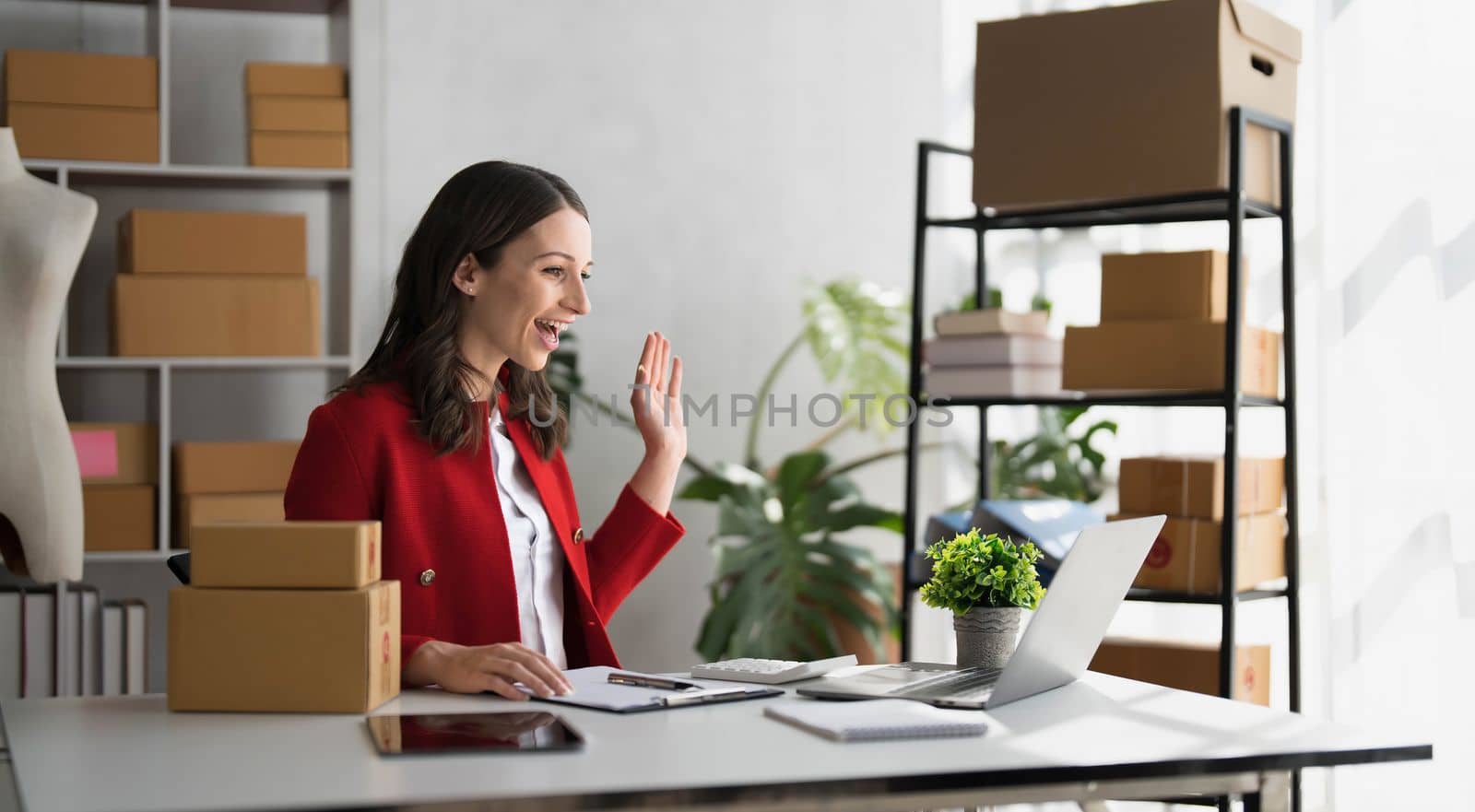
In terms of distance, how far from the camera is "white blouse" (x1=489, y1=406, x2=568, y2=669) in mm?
2115

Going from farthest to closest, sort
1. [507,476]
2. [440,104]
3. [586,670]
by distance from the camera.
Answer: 1. [440,104]
2. [507,476]
3. [586,670]

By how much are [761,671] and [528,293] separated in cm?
65

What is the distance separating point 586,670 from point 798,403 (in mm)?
2635

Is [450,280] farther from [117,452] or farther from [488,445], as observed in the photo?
[117,452]

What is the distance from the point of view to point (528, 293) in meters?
2.11

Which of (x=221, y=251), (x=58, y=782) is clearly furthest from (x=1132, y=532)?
(x=221, y=251)

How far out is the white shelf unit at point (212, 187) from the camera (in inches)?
135

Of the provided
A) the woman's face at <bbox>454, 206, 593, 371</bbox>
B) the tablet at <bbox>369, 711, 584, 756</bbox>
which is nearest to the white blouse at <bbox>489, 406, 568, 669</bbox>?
the woman's face at <bbox>454, 206, 593, 371</bbox>

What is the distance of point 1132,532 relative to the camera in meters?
1.72

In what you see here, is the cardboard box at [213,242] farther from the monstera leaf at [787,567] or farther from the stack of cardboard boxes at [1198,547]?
the stack of cardboard boxes at [1198,547]

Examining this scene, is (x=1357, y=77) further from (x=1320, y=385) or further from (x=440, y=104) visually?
(x=440, y=104)

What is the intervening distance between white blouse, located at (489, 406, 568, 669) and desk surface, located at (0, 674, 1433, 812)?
443 millimetres

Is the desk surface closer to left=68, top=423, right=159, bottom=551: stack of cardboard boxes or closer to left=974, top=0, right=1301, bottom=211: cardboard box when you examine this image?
left=974, top=0, right=1301, bottom=211: cardboard box

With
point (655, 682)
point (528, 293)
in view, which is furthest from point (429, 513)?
point (655, 682)
